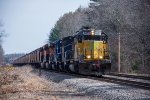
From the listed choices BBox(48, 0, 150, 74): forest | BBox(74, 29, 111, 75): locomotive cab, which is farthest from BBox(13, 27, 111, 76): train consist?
BBox(48, 0, 150, 74): forest

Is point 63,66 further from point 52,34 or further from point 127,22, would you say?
point 52,34

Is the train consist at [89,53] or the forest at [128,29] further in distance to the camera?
the forest at [128,29]

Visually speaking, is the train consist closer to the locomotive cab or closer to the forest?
the locomotive cab

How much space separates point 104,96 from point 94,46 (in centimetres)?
1151

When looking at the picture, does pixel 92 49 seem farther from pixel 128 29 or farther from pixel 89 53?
pixel 128 29

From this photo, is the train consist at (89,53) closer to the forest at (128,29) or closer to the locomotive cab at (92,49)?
the locomotive cab at (92,49)

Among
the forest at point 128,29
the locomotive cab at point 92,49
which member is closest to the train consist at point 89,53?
the locomotive cab at point 92,49

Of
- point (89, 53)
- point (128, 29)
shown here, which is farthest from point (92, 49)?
point (128, 29)

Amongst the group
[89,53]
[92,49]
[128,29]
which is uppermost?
[128,29]

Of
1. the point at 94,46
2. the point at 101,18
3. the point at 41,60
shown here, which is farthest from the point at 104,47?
the point at 101,18

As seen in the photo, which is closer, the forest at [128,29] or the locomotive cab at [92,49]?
the locomotive cab at [92,49]

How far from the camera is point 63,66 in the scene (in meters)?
32.5

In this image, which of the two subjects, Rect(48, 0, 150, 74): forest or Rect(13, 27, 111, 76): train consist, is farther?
Rect(48, 0, 150, 74): forest

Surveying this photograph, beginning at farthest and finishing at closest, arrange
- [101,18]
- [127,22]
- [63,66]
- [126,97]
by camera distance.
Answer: [101,18]
[127,22]
[63,66]
[126,97]
